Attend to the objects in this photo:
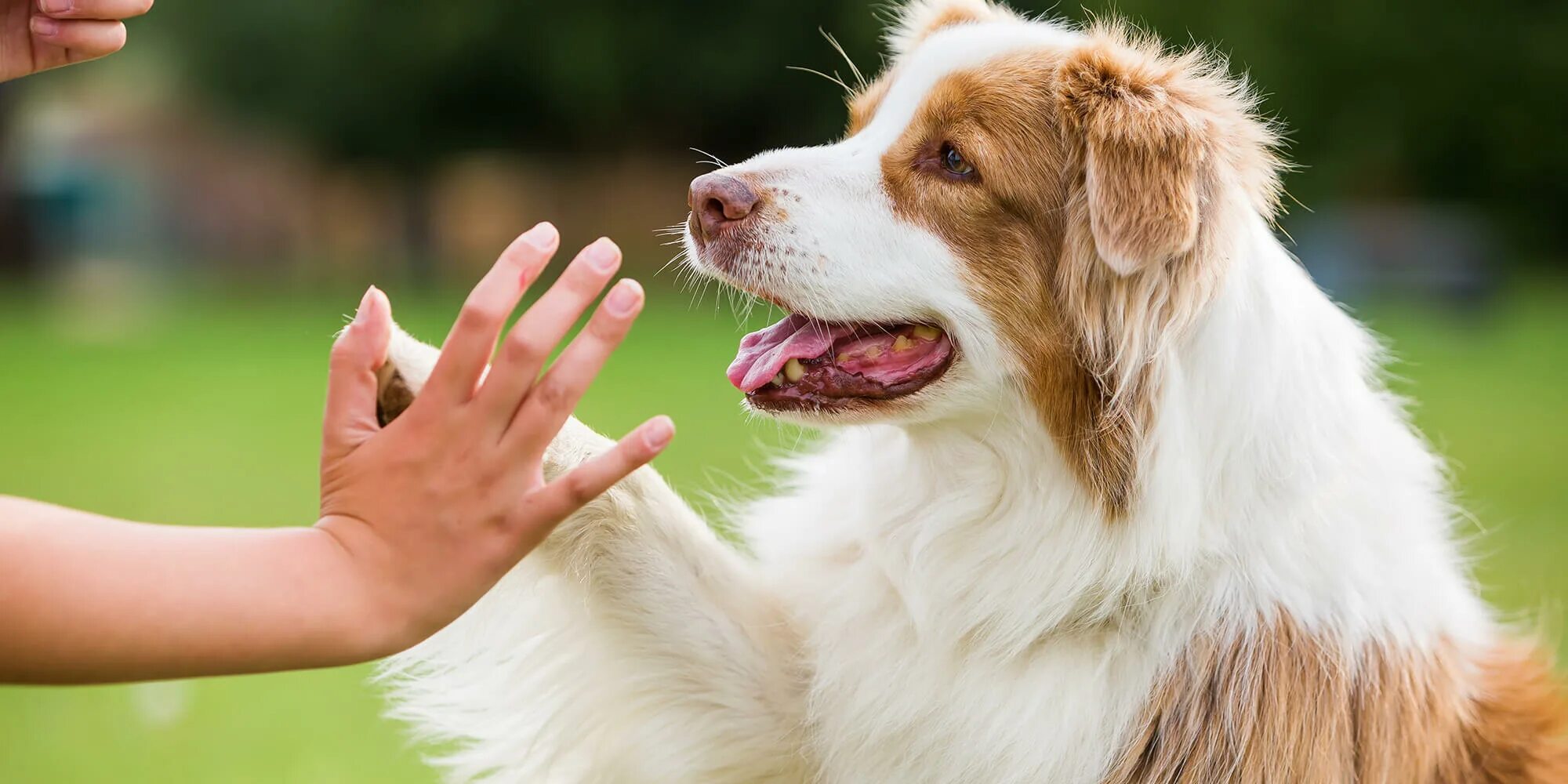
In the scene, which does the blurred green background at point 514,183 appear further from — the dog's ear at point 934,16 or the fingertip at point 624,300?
the fingertip at point 624,300

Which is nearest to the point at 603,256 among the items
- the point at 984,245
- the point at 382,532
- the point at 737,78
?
the point at 382,532

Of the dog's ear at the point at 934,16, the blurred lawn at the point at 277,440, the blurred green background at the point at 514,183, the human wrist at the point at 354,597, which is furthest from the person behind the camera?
the blurred green background at the point at 514,183

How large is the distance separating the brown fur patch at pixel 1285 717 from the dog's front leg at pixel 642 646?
70 cm

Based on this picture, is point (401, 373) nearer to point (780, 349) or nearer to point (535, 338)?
point (780, 349)

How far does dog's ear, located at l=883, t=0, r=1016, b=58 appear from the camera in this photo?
331 cm

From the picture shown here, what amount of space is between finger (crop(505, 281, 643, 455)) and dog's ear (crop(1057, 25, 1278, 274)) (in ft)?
3.56

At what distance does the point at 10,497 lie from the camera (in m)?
1.63

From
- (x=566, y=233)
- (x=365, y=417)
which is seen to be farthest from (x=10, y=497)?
(x=566, y=233)

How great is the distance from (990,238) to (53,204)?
2537cm

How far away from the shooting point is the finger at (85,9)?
6.65 feet

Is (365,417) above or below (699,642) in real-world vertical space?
above

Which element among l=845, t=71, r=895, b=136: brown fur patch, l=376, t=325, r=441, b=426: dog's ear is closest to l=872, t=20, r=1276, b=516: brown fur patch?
l=845, t=71, r=895, b=136: brown fur patch

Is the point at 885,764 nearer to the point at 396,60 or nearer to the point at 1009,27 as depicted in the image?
the point at 1009,27

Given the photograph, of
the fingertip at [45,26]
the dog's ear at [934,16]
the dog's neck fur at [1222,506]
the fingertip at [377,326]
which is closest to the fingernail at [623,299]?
the fingertip at [377,326]
